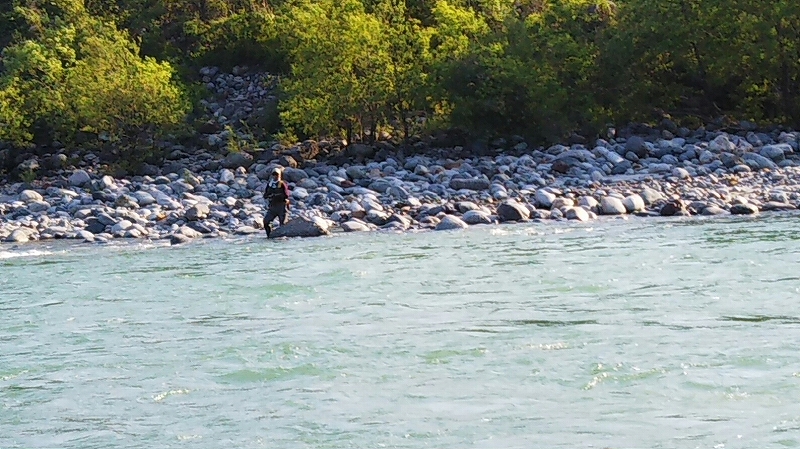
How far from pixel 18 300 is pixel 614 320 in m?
6.86

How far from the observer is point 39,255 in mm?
18312

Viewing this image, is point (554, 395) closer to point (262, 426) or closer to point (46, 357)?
point (262, 426)

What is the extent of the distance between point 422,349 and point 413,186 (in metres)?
14.2

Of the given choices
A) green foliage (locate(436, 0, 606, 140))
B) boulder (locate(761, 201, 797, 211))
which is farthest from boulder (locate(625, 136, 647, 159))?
boulder (locate(761, 201, 797, 211))

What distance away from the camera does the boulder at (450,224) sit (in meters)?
19.2

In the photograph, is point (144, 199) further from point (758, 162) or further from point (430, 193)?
point (758, 162)

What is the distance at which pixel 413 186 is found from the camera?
928 inches

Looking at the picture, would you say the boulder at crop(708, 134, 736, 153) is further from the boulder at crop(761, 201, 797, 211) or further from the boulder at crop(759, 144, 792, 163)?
the boulder at crop(761, 201, 797, 211)

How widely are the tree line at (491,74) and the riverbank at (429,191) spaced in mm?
1395

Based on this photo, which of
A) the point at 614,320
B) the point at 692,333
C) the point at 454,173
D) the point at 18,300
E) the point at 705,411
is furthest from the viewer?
the point at 454,173

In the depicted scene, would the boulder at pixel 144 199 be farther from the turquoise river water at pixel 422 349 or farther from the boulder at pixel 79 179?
the turquoise river water at pixel 422 349

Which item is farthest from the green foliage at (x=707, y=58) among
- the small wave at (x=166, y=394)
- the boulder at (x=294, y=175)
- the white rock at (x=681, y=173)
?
the small wave at (x=166, y=394)

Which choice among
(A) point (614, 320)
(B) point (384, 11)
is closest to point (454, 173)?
(B) point (384, 11)

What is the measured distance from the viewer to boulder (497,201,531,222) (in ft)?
64.6
